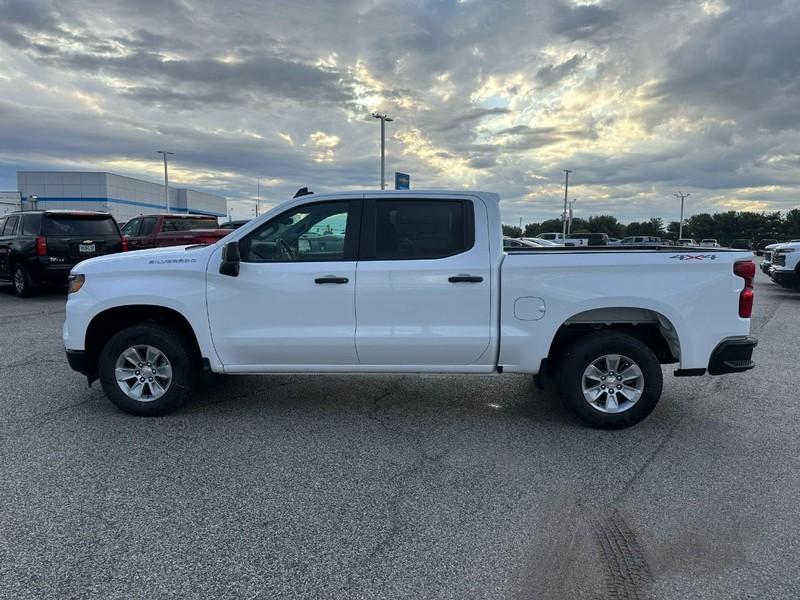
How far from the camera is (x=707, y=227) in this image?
9038 centimetres

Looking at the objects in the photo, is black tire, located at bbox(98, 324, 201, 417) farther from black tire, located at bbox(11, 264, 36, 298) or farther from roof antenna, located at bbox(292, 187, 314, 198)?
black tire, located at bbox(11, 264, 36, 298)

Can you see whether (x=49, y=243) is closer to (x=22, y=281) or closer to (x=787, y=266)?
(x=22, y=281)

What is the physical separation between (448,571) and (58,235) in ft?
38.4

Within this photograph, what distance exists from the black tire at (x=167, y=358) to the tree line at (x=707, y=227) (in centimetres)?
7582

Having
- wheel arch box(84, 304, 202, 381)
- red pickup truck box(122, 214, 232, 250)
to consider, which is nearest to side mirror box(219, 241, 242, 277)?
wheel arch box(84, 304, 202, 381)

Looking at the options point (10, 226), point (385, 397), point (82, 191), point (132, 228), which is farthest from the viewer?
point (82, 191)

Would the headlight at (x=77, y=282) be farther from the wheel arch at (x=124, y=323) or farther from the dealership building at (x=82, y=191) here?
the dealership building at (x=82, y=191)

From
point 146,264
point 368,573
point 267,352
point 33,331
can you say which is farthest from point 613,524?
point 33,331

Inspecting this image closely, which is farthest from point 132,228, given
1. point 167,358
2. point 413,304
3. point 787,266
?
point 787,266

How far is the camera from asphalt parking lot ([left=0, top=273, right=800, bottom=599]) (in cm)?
265

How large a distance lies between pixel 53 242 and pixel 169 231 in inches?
138

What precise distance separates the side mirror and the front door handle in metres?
1.74

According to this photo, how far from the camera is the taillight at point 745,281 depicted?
14.2ft

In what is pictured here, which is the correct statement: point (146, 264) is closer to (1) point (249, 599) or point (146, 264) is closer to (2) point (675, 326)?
(1) point (249, 599)
